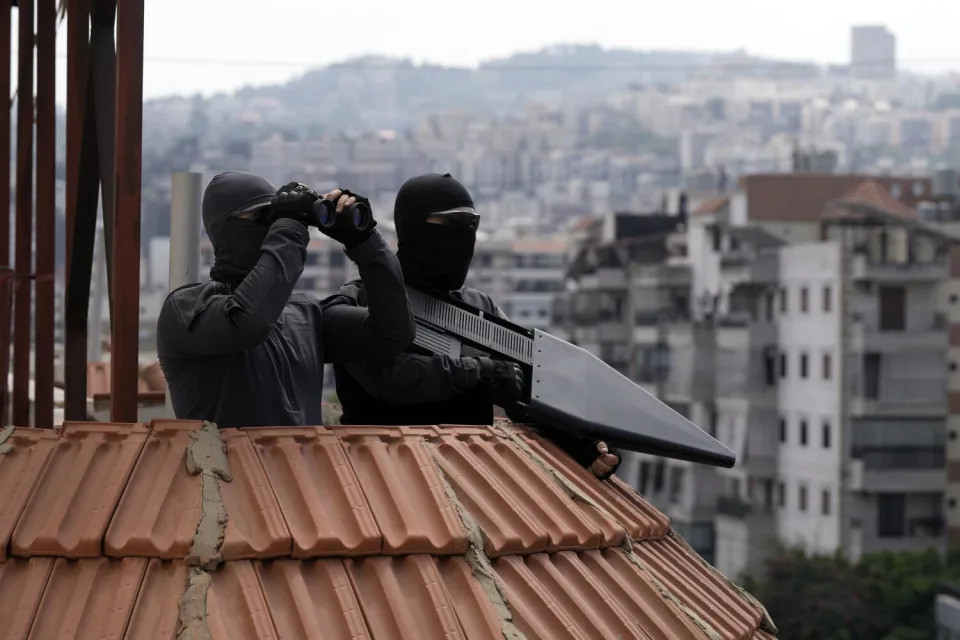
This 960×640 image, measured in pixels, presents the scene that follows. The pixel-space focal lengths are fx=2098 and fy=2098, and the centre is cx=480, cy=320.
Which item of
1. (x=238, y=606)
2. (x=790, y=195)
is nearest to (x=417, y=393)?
(x=238, y=606)

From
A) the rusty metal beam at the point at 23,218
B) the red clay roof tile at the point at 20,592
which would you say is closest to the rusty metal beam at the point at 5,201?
the rusty metal beam at the point at 23,218

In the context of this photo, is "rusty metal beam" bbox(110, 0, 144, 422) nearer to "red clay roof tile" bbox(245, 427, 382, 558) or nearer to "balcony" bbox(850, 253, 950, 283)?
"red clay roof tile" bbox(245, 427, 382, 558)

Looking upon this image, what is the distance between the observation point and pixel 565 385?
815 cm

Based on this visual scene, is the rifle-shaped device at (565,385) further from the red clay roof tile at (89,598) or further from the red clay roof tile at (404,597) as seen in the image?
the red clay roof tile at (89,598)

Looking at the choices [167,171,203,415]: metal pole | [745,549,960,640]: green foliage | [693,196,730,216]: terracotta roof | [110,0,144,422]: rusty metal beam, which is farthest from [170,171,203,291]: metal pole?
[693,196,730,216]: terracotta roof

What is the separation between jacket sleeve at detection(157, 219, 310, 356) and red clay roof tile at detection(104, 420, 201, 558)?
314 mm

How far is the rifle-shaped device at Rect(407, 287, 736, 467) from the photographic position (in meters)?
7.98

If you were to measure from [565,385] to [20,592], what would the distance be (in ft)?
8.51

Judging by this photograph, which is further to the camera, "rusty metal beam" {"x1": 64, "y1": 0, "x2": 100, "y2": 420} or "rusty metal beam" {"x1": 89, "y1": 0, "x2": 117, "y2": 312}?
"rusty metal beam" {"x1": 64, "y1": 0, "x2": 100, "y2": 420}

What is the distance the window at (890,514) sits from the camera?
7762 centimetres

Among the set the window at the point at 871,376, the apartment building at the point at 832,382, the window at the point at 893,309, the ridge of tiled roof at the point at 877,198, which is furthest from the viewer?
the ridge of tiled roof at the point at 877,198

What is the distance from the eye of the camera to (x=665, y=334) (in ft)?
290

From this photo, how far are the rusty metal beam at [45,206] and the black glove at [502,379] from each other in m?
2.85

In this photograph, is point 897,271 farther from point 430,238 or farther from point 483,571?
point 483,571
